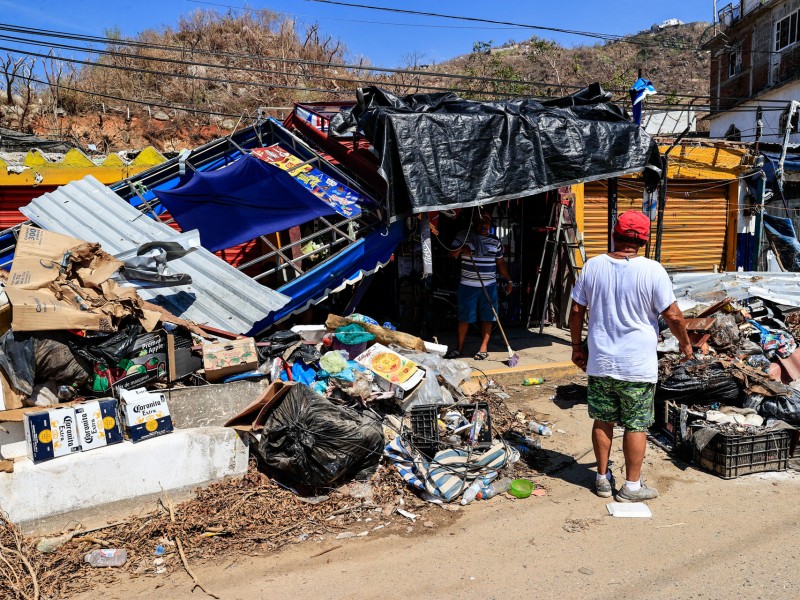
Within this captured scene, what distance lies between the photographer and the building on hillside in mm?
25672

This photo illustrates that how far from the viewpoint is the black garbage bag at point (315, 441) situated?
4.30 m

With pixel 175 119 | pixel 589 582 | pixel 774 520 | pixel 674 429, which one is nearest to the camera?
pixel 589 582

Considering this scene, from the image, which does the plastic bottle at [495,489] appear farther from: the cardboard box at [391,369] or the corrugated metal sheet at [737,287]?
the corrugated metal sheet at [737,287]

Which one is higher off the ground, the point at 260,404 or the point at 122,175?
the point at 122,175

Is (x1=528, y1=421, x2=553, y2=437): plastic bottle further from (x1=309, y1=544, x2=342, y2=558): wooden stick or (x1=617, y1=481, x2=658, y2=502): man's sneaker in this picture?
(x1=309, y1=544, x2=342, y2=558): wooden stick

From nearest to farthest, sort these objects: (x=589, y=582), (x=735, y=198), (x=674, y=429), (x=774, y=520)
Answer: (x=589, y=582) < (x=774, y=520) < (x=674, y=429) < (x=735, y=198)

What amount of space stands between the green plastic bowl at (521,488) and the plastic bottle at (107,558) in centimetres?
272

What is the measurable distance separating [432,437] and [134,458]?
225 centimetres

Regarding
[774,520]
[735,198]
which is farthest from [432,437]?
[735,198]

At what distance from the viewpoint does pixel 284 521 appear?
161 inches

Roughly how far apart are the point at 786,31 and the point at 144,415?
31.8 metres

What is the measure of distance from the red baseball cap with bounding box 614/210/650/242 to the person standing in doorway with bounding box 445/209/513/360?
3223 millimetres

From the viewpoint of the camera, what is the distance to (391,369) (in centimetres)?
557

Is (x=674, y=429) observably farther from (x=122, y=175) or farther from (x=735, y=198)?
(x=735, y=198)
